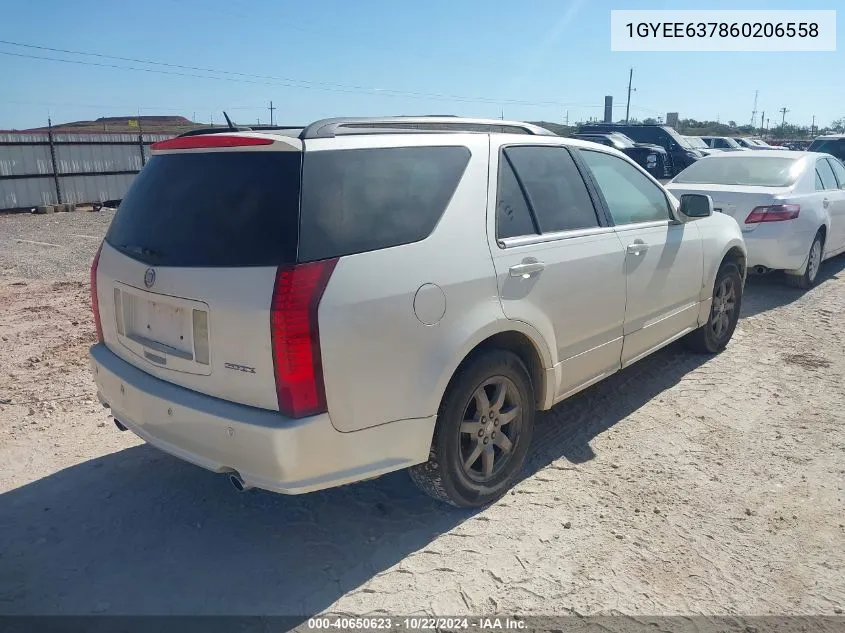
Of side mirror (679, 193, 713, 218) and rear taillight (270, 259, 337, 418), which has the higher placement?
side mirror (679, 193, 713, 218)

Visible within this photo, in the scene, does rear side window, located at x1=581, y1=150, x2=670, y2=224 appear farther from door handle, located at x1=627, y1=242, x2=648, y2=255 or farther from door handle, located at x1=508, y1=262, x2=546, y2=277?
door handle, located at x1=508, y1=262, x2=546, y2=277

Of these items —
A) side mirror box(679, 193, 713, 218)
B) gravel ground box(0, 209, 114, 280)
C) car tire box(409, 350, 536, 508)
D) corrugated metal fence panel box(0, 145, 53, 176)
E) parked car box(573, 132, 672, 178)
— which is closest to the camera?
car tire box(409, 350, 536, 508)

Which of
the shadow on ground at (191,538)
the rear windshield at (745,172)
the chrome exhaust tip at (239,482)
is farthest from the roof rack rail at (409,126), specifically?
the rear windshield at (745,172)

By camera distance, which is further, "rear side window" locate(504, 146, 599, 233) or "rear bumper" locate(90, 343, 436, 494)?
"rear side window" locate(504, 146, 599, 233)

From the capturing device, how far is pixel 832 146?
17516 millimetres

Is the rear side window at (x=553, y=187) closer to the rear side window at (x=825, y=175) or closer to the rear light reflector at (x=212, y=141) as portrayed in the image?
the rear light reflector at (x=212, y=141)

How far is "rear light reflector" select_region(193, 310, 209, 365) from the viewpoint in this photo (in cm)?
279

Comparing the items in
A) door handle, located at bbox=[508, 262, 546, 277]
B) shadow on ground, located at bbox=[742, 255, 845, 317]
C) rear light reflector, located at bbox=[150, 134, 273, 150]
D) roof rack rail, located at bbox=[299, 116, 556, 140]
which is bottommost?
shadow on ground, located at bbox=[742, 255, 845, 317]

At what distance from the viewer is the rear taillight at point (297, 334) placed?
8.46ft

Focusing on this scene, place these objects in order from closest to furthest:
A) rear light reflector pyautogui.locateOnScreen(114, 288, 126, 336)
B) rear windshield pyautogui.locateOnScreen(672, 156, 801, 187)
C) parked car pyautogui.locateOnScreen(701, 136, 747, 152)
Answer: rear light reflector pyautogui.locateOnScreen(114, 288, 126, 336), rear windshield pyautogui.locateOnScreen(672, 156, 801, 187), parked car pyautogui.locateOnScreen(701, 136, 747, 152)

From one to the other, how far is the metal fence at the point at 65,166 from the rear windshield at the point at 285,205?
1590cm

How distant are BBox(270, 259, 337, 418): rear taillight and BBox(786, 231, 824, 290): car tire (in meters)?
7.22

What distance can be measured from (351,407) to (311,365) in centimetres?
26

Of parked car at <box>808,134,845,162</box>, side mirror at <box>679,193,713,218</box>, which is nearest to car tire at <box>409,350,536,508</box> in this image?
side mirror at <box>679,193,713,218</box>
